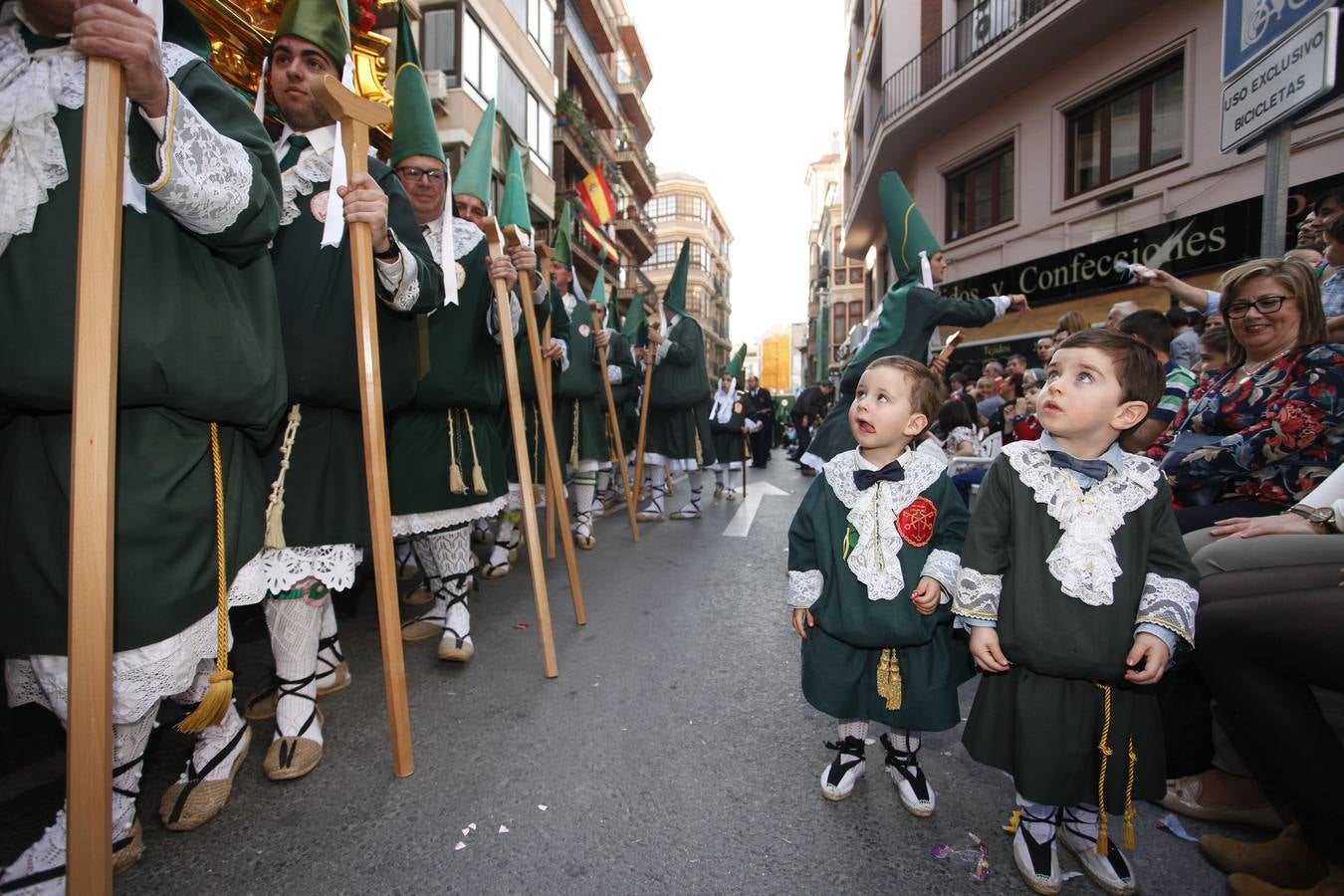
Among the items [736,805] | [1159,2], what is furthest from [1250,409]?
[1159,2]

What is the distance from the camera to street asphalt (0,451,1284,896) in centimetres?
164

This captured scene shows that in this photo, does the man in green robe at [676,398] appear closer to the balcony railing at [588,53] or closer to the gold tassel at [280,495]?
the gold tassel at [280,495]

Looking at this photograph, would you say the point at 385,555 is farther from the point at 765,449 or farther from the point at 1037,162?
the point at 1037,162

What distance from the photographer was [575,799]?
6.36ft

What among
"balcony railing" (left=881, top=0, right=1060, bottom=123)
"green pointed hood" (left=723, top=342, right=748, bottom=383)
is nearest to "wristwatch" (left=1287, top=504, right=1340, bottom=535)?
"green pointed hood" (left=723, top=342, right=748, bottom=383)

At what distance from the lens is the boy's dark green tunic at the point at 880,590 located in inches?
73.6

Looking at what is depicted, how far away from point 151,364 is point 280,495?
2.49ft

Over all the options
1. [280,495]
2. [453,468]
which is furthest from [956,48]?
[280,495]

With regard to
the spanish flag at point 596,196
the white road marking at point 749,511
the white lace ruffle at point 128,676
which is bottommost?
the white road marking at point 749,511

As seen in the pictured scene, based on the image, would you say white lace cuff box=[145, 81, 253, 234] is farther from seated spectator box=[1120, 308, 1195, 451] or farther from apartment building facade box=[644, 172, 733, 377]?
apartment building facade box=[644, 172, 733, 377]

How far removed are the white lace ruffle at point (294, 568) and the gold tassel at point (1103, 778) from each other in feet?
7.19

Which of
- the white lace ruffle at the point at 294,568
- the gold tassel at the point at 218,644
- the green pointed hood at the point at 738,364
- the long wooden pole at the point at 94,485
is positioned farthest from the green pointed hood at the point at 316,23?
the green pointed hood at the point at 738,364

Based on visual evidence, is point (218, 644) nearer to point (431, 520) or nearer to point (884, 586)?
point (431, 520)

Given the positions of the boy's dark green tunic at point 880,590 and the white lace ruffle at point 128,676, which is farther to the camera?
the boy's dark green tunic at point 880,590
